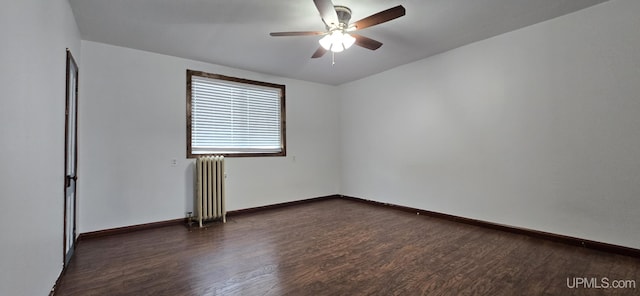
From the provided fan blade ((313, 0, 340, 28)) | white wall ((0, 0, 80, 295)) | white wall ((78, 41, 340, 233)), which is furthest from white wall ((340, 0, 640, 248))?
white wall ((0, 0, 80, 295))

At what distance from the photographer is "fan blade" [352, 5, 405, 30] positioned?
2.23m

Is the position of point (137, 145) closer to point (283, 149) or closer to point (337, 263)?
point (283, 149)

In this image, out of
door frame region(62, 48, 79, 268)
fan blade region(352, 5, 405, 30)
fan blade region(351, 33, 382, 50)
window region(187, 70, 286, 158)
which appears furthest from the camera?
window region(187, 70, 286, 158)

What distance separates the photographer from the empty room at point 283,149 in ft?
6.80

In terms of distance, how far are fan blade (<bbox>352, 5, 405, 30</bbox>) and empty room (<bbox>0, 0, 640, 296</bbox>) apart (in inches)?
0.8

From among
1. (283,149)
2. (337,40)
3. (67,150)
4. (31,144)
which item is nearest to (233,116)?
(283,149)

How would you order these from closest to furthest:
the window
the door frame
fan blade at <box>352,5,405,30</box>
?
1. fan blade at <box>352,5,405,30</box>
2. the door frame
3. the window

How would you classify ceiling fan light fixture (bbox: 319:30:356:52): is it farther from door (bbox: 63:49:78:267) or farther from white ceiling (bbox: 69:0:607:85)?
door (bbox: 63:49:78:267)

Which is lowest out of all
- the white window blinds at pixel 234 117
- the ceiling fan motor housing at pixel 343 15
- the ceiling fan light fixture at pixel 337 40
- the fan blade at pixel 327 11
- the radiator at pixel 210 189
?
the radiator at pixel 210 189

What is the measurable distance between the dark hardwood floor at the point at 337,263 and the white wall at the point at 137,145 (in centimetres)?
43

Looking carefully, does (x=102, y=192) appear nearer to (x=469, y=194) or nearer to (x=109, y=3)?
(x=109, y=3)

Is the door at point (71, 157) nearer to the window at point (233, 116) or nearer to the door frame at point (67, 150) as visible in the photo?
the door frame at point (67, 150)

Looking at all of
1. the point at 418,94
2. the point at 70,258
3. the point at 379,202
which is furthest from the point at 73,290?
the point at 418,94

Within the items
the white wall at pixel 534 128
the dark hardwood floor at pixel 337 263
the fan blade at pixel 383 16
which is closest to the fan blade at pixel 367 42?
the fan blade at pixel 383 16
